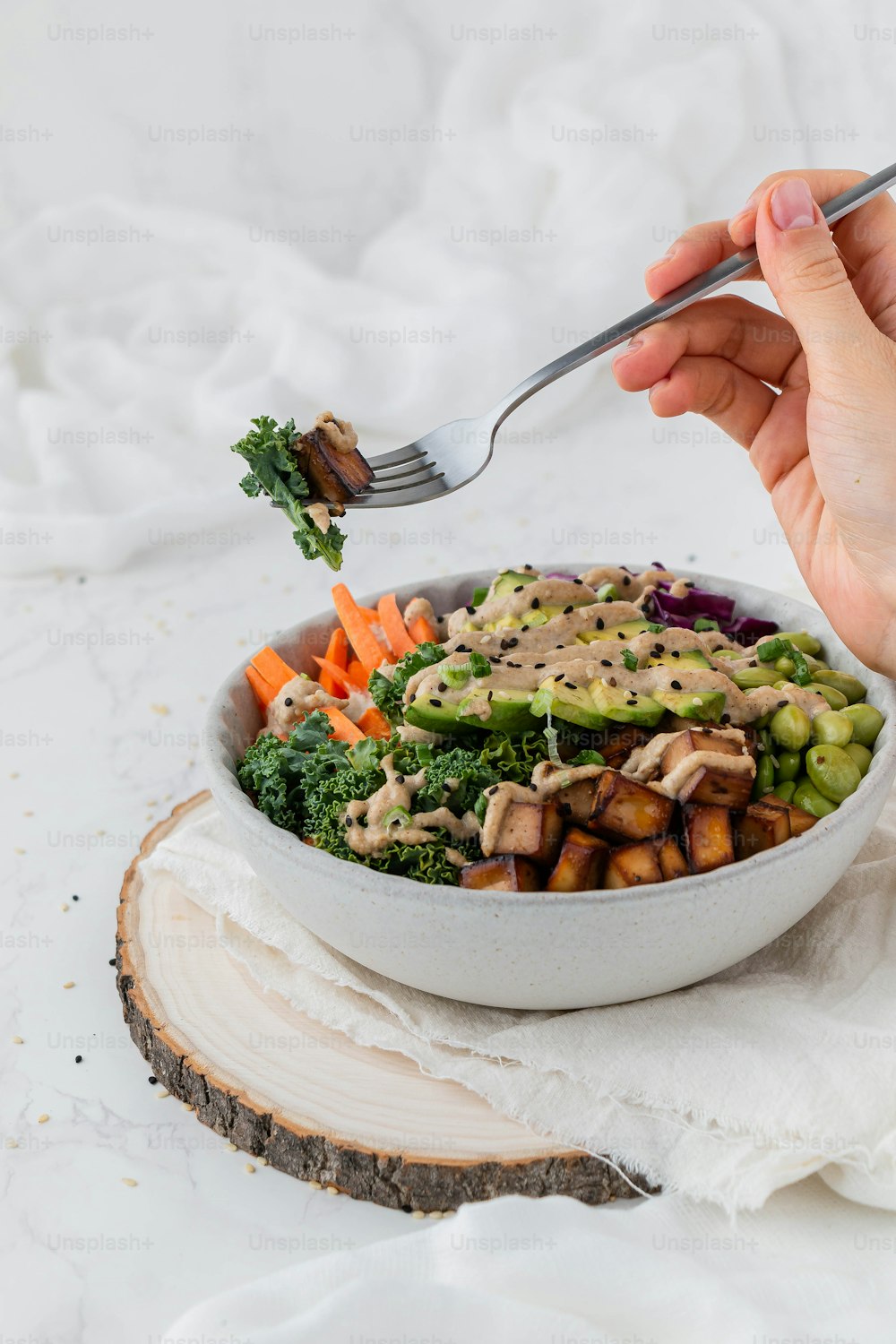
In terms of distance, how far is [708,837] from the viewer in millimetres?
3230

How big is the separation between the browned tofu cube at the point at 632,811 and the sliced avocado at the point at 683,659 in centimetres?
57

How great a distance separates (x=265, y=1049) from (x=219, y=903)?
0.59 m

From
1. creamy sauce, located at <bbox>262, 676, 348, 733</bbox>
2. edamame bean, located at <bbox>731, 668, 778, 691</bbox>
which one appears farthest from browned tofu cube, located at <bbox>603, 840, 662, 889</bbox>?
creamy sauce, located at <bbox>262, 676, 348, 733</bbox>

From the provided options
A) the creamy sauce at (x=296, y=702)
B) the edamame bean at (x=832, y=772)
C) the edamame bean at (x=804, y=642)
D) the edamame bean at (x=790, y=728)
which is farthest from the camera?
the edamame bean at (x=804, y=642)

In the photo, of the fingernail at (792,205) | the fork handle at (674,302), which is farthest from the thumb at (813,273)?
the fork handle at (674,302)

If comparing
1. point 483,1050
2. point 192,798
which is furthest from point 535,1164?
point 192,798

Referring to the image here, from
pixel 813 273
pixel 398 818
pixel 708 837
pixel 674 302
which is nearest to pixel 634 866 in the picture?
pixel 708 837

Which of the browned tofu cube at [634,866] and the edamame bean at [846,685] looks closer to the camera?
the browned tofu cube at [634,866]

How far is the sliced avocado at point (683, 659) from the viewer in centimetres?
379

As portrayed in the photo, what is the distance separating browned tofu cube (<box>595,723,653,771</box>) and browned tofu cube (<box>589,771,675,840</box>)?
317 millimetres

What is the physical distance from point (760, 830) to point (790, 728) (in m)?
0.42

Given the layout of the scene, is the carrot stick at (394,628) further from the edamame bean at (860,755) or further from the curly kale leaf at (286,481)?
the edamame bean at (860,755)

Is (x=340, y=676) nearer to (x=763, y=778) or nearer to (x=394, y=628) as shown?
(x=394, y=628)

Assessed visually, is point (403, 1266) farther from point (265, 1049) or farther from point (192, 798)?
point (192, 798)
